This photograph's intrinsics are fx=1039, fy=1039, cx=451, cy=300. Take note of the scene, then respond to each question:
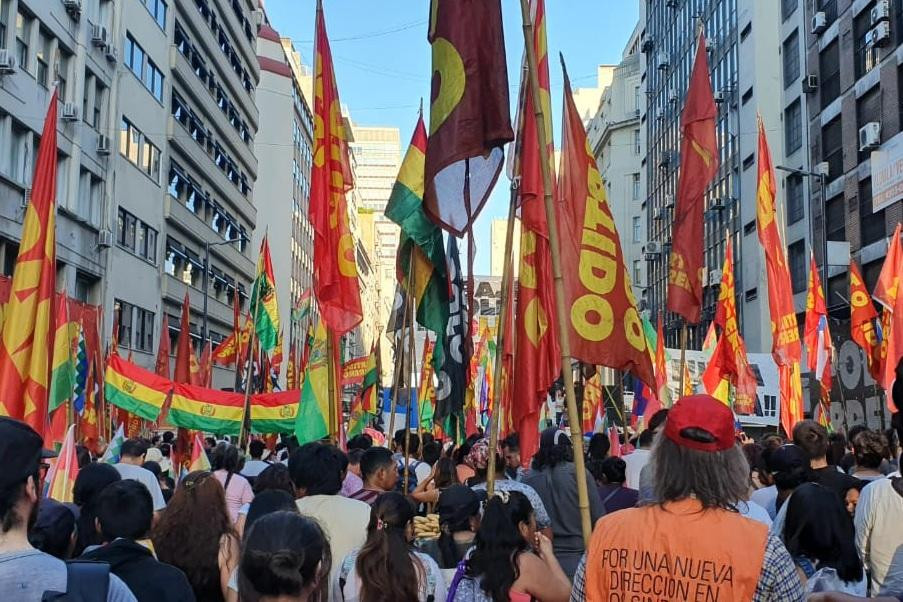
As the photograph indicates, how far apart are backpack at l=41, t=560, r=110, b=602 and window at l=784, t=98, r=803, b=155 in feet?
127

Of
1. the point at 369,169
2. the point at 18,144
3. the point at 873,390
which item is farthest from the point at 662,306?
the point at 369,169

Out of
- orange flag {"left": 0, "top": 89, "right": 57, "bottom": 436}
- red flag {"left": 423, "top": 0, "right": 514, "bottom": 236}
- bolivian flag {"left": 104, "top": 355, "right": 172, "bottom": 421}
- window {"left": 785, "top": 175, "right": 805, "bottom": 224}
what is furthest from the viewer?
window {"left": 785, "top": 175, "right": 805, "bottom": 224}

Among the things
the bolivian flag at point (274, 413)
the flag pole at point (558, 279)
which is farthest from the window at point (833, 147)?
the flag pole at point (558, 279)

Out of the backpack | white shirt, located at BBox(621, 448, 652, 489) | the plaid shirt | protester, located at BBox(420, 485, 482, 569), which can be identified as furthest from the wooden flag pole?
the backpack

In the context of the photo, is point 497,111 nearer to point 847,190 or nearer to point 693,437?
point 693,437

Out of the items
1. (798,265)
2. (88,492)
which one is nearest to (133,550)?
(88,492)

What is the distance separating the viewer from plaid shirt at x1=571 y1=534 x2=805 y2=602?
304 cm

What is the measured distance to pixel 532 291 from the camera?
22.9 feet

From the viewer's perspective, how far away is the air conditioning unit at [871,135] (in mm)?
30109

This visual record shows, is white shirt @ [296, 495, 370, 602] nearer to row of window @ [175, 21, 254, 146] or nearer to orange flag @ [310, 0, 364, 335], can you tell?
orange flag @ [310, 0, 364, 335]

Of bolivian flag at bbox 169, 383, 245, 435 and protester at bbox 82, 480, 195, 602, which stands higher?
bolivian flag at bbox 169, 383, 245, 435

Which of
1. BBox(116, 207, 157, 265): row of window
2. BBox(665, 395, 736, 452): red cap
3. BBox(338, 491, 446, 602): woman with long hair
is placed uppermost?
BBox(116, 207, 157, 265): row of window

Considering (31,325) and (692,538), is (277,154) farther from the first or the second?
(692,538)

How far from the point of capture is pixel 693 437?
3.23 m
